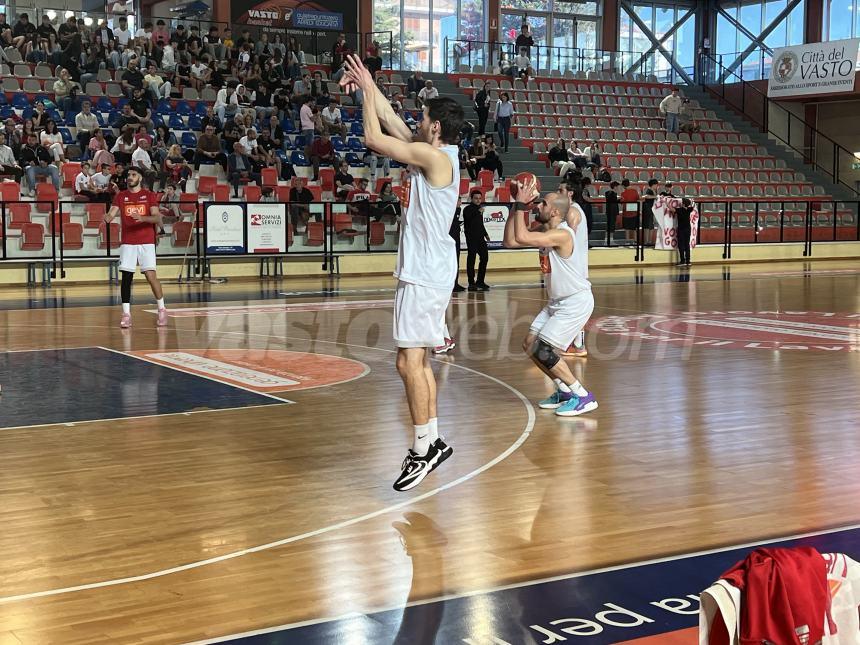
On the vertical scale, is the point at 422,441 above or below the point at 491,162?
below

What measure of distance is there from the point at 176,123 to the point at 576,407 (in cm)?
2009

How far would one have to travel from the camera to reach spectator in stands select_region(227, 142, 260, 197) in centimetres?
2484

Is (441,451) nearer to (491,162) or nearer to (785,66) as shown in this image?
(491,162)

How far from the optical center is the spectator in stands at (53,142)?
23.4 metres

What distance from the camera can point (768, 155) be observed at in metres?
39.4

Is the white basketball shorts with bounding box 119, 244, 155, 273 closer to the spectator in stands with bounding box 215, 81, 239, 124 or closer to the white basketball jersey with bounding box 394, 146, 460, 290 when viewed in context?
the white basketball jersey with bounding box 394, 146, 460, 290

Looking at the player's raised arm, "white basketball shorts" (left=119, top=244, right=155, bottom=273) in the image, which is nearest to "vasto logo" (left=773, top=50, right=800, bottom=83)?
"white basketball shorts" (left=119, top=244, right=155, bottom=273)

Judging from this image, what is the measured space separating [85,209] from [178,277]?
223cm

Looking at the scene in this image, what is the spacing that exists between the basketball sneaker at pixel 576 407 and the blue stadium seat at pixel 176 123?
19.9 metres

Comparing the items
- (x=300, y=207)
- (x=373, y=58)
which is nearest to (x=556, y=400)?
(x=300, y=207)

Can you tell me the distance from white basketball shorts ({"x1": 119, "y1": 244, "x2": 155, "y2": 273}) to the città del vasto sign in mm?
29737

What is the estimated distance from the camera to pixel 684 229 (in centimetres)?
2903

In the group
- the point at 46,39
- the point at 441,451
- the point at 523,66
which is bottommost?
the point at 441,451

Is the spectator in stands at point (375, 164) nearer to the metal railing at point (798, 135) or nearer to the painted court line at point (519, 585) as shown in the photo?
the metal railing at point (798, 135)
